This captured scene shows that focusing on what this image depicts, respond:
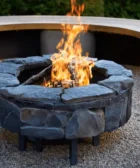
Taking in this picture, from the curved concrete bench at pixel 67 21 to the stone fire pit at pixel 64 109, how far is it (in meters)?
2.11

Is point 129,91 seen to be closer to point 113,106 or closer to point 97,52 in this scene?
point 113,106

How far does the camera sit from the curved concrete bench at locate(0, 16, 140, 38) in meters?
4.95

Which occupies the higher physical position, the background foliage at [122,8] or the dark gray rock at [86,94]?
the dark gray rock at [86,94]

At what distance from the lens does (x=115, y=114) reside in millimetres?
2812

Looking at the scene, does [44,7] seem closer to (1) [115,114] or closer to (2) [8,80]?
(2) [8,80]

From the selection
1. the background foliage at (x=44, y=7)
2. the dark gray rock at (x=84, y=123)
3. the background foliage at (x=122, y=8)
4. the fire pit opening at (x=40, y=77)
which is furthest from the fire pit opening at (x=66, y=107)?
the background foliage at (x=122, y=8)

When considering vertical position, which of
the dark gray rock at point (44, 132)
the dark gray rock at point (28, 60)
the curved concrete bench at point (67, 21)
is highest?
the dark gray rock at point (28, 60)

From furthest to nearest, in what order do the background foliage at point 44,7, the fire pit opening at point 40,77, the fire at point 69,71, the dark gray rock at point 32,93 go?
the background foliage at point 44,7 < the fire pit opening at point 40,77 < the fire at point 69,71 < the dark gray rock at point 32,93

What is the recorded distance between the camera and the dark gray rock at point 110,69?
3.09m

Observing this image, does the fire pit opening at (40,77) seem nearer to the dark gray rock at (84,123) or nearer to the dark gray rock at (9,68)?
the dark gray rock at (9,68)

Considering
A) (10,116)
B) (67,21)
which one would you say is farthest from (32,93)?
(67,21)

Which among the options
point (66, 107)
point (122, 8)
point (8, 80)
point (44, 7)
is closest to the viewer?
point (66, 107)

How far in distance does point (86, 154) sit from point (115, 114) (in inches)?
15.3

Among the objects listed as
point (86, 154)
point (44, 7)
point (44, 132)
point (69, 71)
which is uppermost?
point (69, 71)
